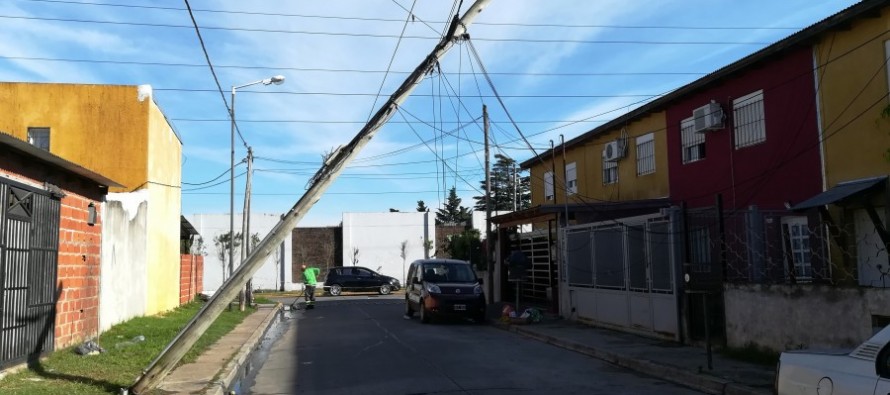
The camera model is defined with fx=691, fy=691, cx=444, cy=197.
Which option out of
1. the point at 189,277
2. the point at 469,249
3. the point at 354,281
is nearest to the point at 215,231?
the point at 354,281

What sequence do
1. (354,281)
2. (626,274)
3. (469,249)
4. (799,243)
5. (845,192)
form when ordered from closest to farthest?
1. (845,192)
2. (799,243)
3. (626,274)
4. (469,249)
5. (354,281)

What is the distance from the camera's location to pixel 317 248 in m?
49.2

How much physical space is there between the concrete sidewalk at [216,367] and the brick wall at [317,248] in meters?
31.9

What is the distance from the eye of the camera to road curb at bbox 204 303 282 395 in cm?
A: 904

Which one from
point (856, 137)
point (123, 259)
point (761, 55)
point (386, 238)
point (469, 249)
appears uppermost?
point (761, 55)

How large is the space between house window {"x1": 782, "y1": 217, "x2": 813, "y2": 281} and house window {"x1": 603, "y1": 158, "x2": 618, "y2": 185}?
26.7ft

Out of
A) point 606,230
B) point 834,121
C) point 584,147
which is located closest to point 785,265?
point 834,121

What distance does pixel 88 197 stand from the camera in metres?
12.9

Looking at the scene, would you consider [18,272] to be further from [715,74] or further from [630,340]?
[715,74]

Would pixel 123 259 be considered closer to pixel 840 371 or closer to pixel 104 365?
pixel 104 365

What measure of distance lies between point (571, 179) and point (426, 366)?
14.5 metres

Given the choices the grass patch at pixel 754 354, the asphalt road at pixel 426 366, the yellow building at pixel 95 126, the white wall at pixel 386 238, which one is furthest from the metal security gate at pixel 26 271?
the white wall at pixel 386 238

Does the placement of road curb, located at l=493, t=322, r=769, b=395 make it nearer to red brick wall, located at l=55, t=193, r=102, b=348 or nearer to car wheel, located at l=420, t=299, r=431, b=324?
car wheel, located at l=420, t=299, r=431, b=324

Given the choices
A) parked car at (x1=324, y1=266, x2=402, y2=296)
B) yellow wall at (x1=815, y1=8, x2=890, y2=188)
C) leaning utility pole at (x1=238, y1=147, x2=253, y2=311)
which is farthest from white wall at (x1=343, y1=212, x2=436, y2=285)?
yellow wall at (x1=815, y1=8, x2=890, y2=188)
